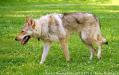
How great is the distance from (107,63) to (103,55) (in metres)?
1.91

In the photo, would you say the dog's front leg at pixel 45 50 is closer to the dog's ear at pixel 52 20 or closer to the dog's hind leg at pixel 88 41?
the dog's ear at pixel 52 20

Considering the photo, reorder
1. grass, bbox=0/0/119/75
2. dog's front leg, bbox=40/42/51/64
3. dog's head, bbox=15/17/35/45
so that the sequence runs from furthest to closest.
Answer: dog's front leg, bbox=40/42/51/64, dog's head, bbox=15/17/35/45, grass, bbox=0/0/119/75

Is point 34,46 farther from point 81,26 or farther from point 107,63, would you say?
point 107,63

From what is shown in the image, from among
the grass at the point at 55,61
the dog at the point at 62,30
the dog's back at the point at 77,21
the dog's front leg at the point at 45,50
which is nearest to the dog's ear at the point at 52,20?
the dog at the point at 62,30

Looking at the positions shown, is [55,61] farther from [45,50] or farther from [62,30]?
[62,30]

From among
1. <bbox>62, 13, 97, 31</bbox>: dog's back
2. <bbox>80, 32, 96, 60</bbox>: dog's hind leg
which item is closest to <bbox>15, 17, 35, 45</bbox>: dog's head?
<bbox>62, 13, 97, 31</bbox>: dog's back

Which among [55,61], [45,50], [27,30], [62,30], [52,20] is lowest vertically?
[55,61]

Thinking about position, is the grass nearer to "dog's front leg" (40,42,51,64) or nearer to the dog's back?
"dog's front leg" (40,42,51,64)

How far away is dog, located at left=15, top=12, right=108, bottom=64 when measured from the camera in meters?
13.3

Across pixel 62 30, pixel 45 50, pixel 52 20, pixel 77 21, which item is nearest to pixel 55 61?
pixel 45 50

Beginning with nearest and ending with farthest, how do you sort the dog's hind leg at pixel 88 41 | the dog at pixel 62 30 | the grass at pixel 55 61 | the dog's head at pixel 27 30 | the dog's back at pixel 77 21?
the grass at pixel 55 61 → the dog's head at pixel 27 30 → the dog at pixel 62 30 → the dog's back at pixel 77 21 → the dog's hind leg at pixel 88 41

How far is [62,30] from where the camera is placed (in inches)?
545

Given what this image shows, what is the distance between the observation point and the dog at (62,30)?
13258 millimetres

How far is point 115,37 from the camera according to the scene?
20156mm
